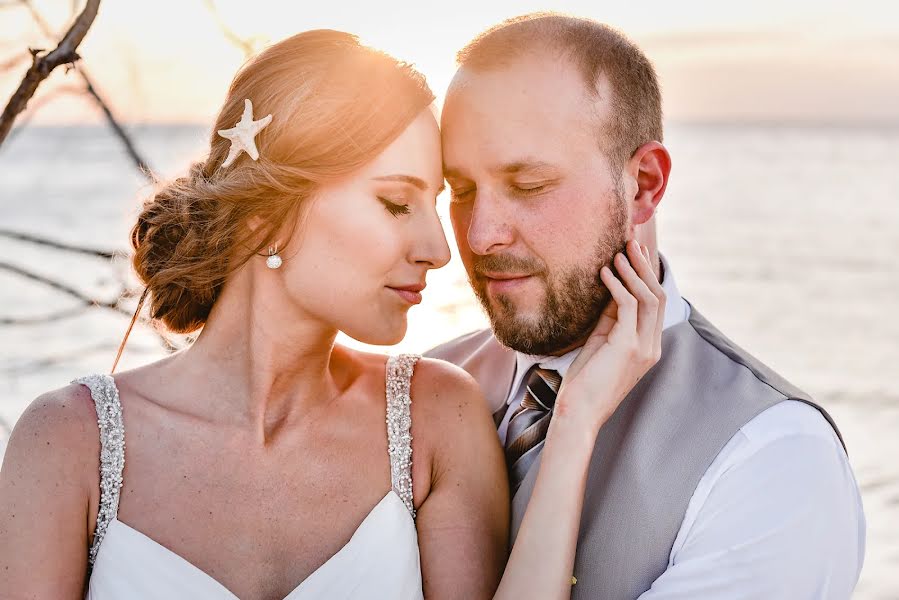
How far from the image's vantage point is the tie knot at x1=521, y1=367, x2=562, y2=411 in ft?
9.10

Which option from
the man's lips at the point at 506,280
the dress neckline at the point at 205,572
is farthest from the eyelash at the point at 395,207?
the dress neckline at the point at 205,572

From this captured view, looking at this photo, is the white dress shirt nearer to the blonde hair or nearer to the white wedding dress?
the white wedding dress

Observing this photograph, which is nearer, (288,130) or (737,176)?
(288,130)

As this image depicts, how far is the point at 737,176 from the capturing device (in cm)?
2681

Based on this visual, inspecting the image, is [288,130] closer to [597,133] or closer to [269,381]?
[269,381]

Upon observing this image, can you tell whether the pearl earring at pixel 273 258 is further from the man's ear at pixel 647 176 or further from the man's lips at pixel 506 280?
the man's ear at pixel 647 176

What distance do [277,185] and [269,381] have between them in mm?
544

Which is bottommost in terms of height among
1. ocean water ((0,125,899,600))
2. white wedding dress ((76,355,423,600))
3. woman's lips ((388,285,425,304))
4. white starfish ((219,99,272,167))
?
ocean water ((0,125,899,600))

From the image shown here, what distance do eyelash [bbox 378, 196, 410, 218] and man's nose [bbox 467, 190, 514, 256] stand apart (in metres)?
0.28

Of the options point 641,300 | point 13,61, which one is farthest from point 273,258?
point 641,300

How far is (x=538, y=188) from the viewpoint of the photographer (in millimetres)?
2719

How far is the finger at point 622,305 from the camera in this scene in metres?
2.53

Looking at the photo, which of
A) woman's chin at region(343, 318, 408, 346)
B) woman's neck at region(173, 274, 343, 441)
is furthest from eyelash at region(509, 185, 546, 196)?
woman's neck at region(173, 274, 343, 441)

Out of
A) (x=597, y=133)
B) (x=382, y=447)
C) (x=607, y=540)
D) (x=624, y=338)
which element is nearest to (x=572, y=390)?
(x=624, y=338)
